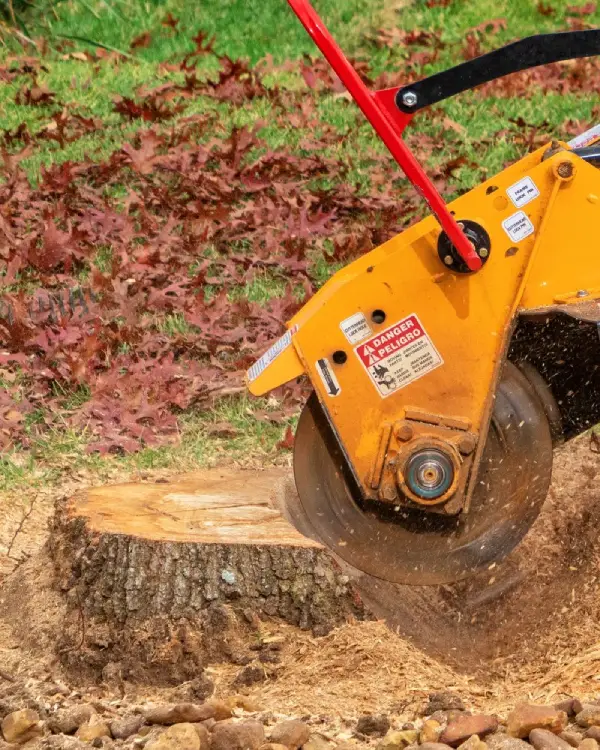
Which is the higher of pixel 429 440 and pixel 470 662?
pixel 429 440

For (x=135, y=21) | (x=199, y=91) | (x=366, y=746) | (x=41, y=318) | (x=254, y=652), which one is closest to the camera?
(x=366, y=746)

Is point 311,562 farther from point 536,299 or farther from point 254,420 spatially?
point 254,420

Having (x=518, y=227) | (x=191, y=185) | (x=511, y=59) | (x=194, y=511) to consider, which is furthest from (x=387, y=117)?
(x=191, y=185)

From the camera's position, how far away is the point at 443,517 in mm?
3654

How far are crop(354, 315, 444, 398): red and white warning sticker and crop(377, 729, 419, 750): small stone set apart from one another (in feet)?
3.17

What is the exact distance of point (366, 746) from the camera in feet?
10.0

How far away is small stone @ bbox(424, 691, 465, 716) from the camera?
3266 mm

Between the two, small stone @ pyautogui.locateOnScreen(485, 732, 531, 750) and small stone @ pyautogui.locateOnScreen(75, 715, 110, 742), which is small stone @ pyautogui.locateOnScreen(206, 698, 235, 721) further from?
small stone @ pyautogui.locateOnScreen(485, 732, 531, 750)

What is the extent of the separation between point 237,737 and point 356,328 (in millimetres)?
1186

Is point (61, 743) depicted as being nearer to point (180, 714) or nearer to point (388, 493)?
point (180, 714)

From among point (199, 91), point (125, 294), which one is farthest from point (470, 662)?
point (199, 91)

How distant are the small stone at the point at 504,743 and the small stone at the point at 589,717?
0.63 ft

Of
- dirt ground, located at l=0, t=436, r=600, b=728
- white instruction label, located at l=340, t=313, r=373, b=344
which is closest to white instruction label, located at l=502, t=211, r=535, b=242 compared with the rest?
white instruction label, located at l=340, t=313, r=373, b=344

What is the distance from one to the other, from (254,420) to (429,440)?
1.67 metres
